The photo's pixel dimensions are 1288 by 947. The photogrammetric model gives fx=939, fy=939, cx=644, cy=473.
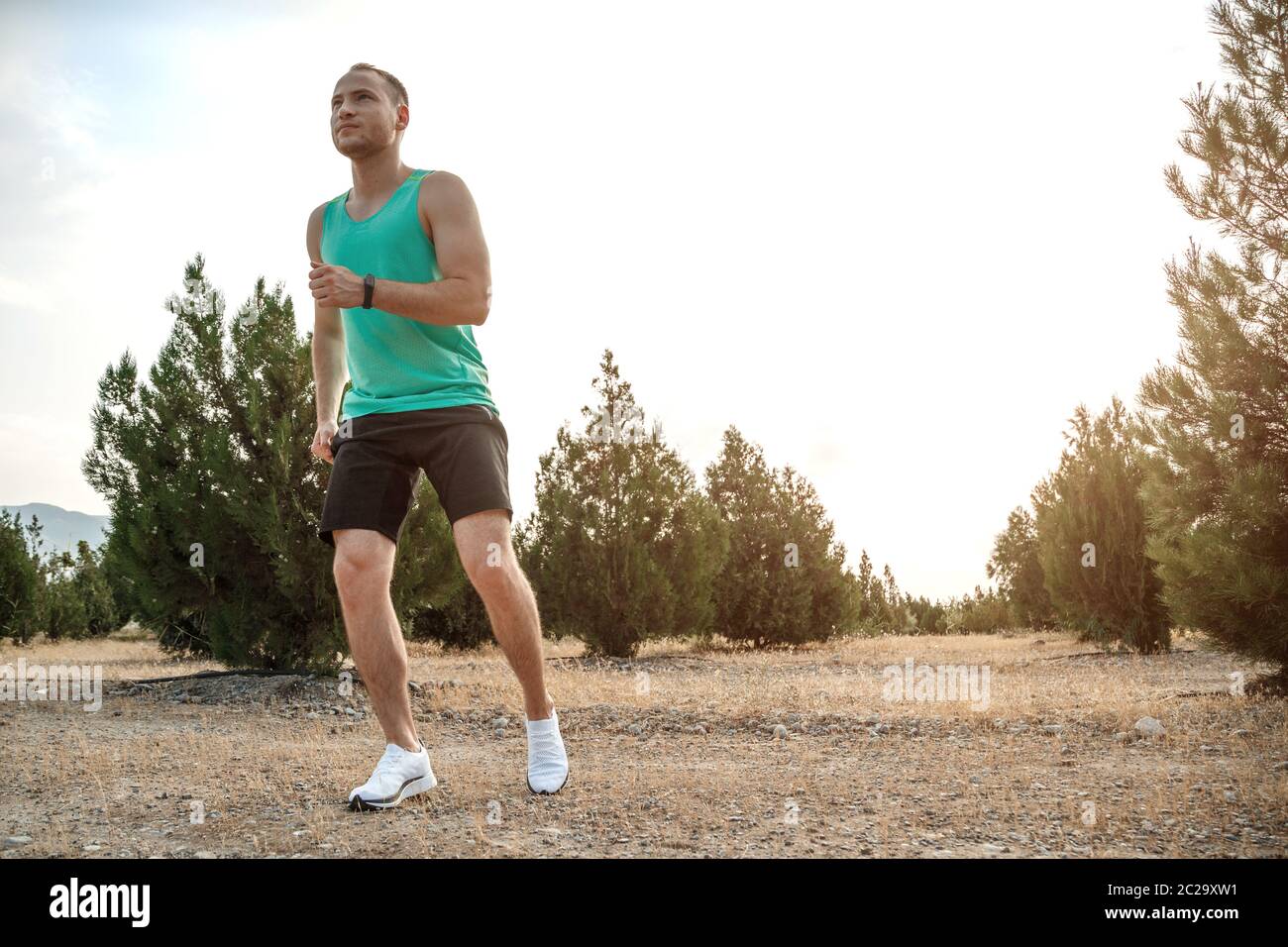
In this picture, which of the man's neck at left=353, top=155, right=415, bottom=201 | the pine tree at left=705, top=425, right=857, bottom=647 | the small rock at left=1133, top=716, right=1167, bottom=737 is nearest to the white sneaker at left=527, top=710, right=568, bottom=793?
the man's neck at left=353, top=155, right=415, bottom=201

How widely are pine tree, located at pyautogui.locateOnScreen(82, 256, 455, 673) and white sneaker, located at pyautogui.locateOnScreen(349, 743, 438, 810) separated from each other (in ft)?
19.2

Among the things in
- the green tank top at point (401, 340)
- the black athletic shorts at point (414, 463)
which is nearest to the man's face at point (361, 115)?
the green tank top at point (401, 340)

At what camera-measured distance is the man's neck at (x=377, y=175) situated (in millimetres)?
3416

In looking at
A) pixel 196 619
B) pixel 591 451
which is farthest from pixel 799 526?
pixel 196 619

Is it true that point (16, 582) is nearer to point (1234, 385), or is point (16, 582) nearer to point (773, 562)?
point (773, 562)

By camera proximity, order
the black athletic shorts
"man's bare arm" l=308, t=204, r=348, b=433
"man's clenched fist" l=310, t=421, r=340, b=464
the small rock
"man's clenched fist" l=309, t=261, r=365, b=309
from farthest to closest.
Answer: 1. the small rock
2. "man's bare arm" l=308, t=204, r=348, b=433
3. "man's clenched fist" l=310, t=421, r=340, b=464
4. the black athletic shorts
5. "man's clenched fist" l=309, t=261, r=365, b=309

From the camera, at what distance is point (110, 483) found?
10.1 meters

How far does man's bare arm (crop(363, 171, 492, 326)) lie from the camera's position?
9.96 feet

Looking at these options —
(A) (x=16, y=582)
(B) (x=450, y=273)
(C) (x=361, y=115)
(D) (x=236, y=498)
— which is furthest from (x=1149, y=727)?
(A) (x=16, y=582)

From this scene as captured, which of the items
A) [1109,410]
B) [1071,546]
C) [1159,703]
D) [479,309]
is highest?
[1109,410]

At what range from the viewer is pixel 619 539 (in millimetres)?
13992

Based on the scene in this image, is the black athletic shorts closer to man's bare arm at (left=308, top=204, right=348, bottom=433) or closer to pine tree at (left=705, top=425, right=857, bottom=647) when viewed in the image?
man's bare arm at (left=308, top=204, right=348, bottom=433)
